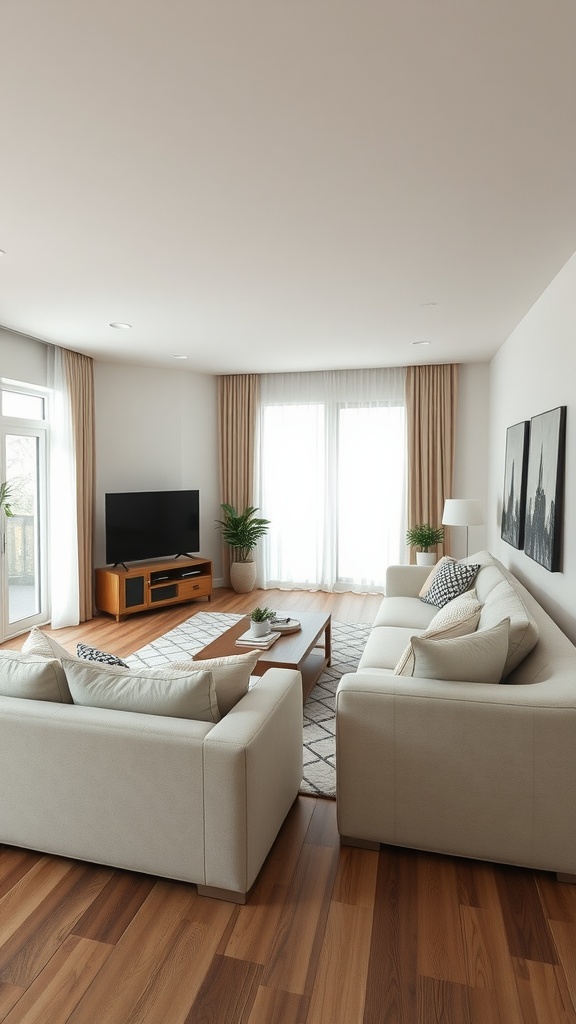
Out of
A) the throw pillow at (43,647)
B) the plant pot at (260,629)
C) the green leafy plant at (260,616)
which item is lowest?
the plant pot at (260,629)

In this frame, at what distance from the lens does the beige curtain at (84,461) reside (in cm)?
553

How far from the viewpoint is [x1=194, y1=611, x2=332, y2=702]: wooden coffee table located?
3355 millimetres

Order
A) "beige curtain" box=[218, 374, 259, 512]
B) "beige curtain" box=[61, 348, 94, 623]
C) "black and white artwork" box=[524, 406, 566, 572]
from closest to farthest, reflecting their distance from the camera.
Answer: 1. "black and white artwork" box=[524, 406, 566, 572]
2. "beige curtain" box=[61, 348, 94, 623]
3. "beige curtain" box=[218, 374, 259, 512]

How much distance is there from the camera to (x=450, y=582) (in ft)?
13.7

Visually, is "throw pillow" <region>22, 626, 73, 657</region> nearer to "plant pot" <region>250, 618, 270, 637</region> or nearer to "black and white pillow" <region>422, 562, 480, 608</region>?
"plant pot" <region>250, 618, 270, 637</region>

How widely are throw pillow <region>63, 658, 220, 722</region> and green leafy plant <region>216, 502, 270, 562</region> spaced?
4.65 m

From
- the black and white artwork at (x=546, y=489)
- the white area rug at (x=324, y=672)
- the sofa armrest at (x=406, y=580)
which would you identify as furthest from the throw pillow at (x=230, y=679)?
Answer: the sofa armrest at (x=406, y=580)

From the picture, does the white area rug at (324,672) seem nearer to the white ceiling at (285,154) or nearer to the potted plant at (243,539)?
the potted plant at (243,539)

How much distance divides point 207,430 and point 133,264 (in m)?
3.78

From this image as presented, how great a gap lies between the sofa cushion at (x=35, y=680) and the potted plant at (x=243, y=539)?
4.62m

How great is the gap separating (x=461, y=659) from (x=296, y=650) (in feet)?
4.97

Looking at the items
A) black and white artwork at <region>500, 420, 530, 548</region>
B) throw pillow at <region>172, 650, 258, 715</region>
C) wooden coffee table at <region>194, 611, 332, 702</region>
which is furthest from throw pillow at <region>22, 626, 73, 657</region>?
black and white artwork at <region>500, 420, 530, 548</region>

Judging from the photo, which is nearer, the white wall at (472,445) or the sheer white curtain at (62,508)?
the sheer white curtain at (62,508)

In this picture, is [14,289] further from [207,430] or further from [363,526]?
[363,526]
